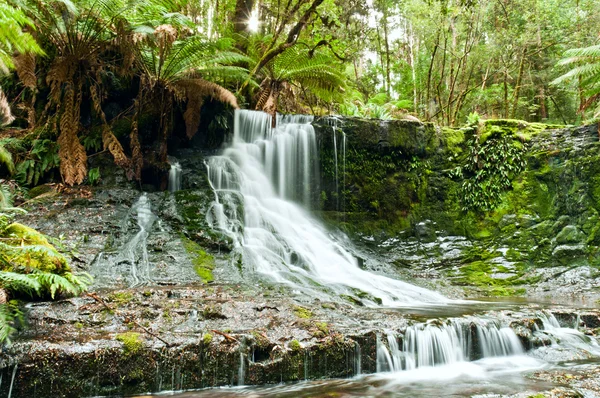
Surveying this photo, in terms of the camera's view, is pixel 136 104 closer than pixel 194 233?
No

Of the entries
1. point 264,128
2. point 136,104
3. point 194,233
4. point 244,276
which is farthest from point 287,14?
point 244,276

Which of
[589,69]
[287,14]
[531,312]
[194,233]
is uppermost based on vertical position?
[287,14]

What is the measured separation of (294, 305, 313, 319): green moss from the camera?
3.89 meters

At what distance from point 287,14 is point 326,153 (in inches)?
144

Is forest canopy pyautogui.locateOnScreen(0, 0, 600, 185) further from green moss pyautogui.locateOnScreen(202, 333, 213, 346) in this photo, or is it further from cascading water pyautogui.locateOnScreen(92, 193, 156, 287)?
green moss pyautogui.locateOnScreen(202, 333, 213, 346)

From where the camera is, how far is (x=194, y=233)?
6.25 metres

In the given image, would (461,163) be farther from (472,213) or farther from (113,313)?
(113,313)

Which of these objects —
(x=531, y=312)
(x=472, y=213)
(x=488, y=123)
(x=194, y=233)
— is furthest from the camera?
(x=488, y=123)

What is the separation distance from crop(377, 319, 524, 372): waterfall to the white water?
1240mm

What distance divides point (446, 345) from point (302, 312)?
1.45 meters

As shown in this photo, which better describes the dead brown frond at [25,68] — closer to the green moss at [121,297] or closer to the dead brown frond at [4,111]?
the dead brown frond at [4,111]

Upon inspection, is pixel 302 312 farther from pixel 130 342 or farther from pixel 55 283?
pixel 55 283

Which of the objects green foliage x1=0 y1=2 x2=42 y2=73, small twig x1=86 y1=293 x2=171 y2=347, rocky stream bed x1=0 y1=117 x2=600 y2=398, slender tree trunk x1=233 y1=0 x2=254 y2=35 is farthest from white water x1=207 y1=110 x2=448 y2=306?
green foliage x1=0 y1=2 x2=42 y2=73

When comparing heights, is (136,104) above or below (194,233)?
above
